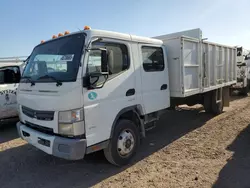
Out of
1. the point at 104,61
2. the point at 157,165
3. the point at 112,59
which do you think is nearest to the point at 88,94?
the point at 104,61

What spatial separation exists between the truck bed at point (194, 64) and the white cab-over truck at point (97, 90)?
1.0 inches

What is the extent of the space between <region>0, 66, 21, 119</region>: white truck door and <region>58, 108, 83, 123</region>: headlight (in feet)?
13.4

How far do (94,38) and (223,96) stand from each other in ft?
20.8

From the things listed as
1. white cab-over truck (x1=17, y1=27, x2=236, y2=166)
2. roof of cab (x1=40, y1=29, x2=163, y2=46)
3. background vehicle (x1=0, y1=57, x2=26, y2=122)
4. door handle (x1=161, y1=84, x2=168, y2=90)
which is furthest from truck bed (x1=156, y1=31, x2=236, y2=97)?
background vehicle (x1=0, y1=57, x2=26, y2=122)

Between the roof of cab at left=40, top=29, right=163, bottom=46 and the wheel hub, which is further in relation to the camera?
the wheel hub

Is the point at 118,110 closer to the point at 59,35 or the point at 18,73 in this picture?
the point at 59,35

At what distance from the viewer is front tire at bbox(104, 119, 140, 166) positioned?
364 cm

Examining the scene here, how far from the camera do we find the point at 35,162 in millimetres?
4258

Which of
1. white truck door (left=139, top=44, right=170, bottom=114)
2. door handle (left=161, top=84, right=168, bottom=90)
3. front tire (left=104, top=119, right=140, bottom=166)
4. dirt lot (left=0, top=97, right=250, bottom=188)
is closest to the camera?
dirt lot (left=0, top=97, right=250, bottom=188)

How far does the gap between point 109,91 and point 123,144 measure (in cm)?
107

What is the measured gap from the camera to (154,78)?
4.43 m

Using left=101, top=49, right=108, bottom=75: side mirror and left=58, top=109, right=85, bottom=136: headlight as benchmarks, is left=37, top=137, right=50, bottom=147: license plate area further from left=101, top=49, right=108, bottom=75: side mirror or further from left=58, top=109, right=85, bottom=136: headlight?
left=101, top=49, right=108, bottom=75: side mirror

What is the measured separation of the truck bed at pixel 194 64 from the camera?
15.9 ft

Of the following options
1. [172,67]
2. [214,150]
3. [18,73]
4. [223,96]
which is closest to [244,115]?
[223,96]
